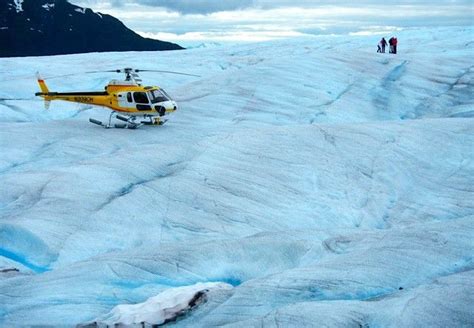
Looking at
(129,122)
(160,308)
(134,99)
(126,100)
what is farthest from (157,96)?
(160,308)

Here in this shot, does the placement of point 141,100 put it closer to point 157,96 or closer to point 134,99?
point 134,99

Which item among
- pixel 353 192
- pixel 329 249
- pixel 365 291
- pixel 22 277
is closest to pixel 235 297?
pixel 365 291

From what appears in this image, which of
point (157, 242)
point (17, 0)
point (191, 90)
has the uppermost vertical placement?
point (17, 0)

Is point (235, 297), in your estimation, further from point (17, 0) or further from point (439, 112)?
point (17, 0)

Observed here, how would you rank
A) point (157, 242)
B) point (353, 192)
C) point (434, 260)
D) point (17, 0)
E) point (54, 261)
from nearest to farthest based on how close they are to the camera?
point (434, 260) < point (54, 261) < point (157, 242) < point (353, 192) < point (17, 0)

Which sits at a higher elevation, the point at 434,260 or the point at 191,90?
the point at 191,90

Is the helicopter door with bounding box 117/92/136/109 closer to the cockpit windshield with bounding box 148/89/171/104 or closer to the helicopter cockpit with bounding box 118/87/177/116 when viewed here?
the helicopter cockpit with bounding box 118/87/177/116

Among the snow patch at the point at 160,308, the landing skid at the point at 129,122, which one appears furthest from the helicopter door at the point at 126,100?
the snow patch at the point at 160,308
